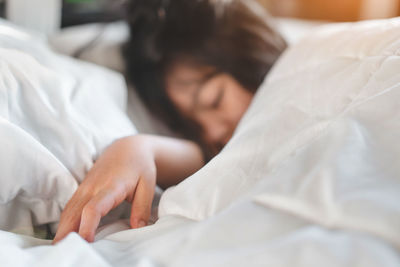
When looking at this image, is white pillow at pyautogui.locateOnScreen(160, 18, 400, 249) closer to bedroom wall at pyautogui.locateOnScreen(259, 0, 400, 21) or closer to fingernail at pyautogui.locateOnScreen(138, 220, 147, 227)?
fingernail at pyautogui.locateOnScreen(138, 220, 147, 227)

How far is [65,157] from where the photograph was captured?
0.45 m

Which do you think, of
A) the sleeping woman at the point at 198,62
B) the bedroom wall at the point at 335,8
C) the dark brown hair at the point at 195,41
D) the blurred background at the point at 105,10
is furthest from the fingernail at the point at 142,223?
the bedroom wall at the point at 335,8

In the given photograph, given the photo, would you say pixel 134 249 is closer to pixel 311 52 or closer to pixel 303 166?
pixel 303 166

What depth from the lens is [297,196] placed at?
283 millimetres

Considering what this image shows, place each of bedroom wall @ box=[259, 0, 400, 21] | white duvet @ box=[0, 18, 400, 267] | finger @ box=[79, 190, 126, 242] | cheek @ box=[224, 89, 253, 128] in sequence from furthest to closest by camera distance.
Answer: bedroom wall @ box=[259, 0, 400, 21], cheek @ box=[224, 89, 253, 128], finger @ box=[79, 190, 126, 242], white duvet @ box=[0, 18, 400, 267]

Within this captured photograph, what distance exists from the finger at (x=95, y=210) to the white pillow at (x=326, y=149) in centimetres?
5

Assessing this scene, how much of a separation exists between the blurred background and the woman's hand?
485 mm

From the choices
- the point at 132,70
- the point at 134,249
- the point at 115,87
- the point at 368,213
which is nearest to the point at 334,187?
the point at 368,213

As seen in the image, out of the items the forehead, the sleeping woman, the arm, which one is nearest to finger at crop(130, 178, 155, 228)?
the arm

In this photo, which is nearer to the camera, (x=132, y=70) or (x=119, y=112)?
(x=119, y=112)

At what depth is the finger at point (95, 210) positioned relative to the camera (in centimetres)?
38

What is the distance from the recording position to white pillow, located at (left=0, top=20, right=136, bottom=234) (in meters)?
0.41

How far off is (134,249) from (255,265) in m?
0.12

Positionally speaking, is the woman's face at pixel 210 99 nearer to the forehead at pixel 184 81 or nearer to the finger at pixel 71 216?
the forehead at pixel 184 81
